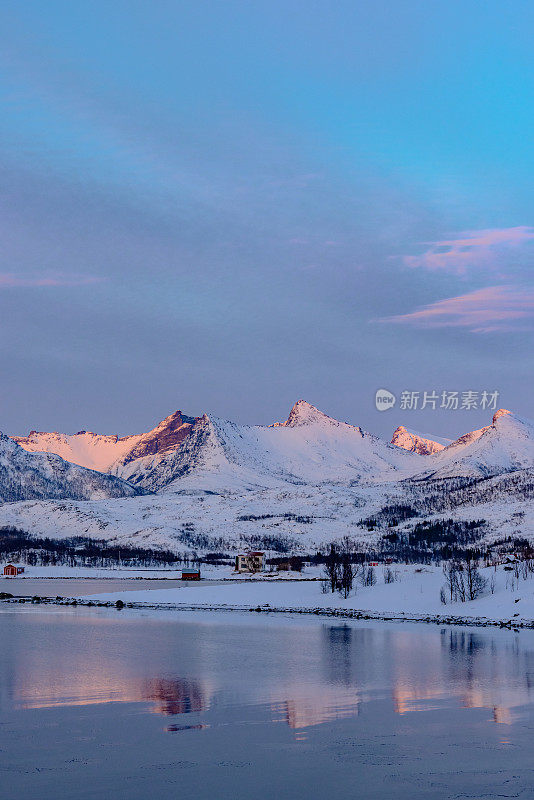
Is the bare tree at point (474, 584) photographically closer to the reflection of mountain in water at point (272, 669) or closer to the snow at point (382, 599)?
the snow at point (382, 599)

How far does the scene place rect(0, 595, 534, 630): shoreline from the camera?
109 m

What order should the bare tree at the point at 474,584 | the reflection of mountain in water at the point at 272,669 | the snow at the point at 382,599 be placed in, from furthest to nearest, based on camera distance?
1. the bare tree at the point at 474,584
2. the snow at the point at 382,599
3. the reflection of mountain in water at the point at 272,669

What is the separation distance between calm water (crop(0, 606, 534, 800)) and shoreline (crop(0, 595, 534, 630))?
2437 cm

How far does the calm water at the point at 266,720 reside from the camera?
31.9m

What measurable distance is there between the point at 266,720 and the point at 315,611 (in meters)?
91.0

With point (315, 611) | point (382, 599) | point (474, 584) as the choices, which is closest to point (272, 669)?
point (315, 611)

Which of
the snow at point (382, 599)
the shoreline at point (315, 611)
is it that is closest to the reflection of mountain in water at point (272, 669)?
the shoreline at point (315, 611)

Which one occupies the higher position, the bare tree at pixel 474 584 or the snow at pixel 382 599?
the bare tree at pixel 474 584

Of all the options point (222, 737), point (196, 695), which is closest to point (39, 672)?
point (196, 695)

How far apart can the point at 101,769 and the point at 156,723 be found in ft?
29.8

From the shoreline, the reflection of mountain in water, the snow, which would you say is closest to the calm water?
the reflection of mountain in water

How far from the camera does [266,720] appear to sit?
43375 mm

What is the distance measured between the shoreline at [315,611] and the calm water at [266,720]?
80.0 feet

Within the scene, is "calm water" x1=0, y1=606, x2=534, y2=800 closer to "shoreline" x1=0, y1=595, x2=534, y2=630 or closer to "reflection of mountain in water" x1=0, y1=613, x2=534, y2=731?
"reflection of mountain in water" x1=0, y1=613, x2=534, y2=731
